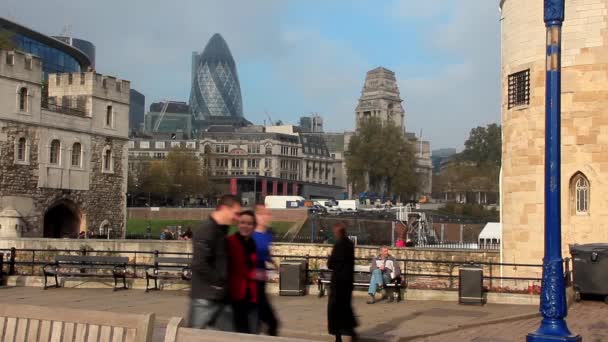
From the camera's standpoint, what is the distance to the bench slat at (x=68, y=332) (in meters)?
6.47

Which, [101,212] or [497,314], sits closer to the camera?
[497,314]

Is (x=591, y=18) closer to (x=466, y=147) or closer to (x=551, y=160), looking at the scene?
(x=551, y=160)

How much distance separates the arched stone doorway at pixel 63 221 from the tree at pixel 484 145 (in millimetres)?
73737

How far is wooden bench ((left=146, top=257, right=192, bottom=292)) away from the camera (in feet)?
60.0

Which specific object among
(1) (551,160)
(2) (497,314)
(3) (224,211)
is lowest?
(2) (497,314)

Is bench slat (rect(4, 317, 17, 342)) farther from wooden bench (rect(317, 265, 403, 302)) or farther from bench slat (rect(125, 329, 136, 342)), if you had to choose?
wooden bench (rect(317, 265, 403, 302))

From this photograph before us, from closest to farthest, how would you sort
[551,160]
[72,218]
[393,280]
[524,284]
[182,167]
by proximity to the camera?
[551,160] → [393,280] → [524,284] → [72,218] → [182,167]

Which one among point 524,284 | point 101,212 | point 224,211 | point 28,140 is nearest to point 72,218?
point 101,212

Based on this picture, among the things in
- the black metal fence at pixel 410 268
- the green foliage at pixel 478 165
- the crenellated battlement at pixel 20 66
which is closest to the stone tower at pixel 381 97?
the green foliage at pixel 478 165

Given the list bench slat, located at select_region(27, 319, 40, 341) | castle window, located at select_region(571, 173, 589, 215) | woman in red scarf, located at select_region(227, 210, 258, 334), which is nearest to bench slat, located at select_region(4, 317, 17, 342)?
bench slat, located at select_region(27, 319, 40, 341)

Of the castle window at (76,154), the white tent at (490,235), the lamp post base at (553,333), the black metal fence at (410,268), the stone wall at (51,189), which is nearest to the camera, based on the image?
the lamp post base at (553,333)

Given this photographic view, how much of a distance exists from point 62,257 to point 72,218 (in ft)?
80.0

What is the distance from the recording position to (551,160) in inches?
368

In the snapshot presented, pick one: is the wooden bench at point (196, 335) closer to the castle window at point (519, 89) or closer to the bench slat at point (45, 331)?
the bench slat at point (45, 331)
